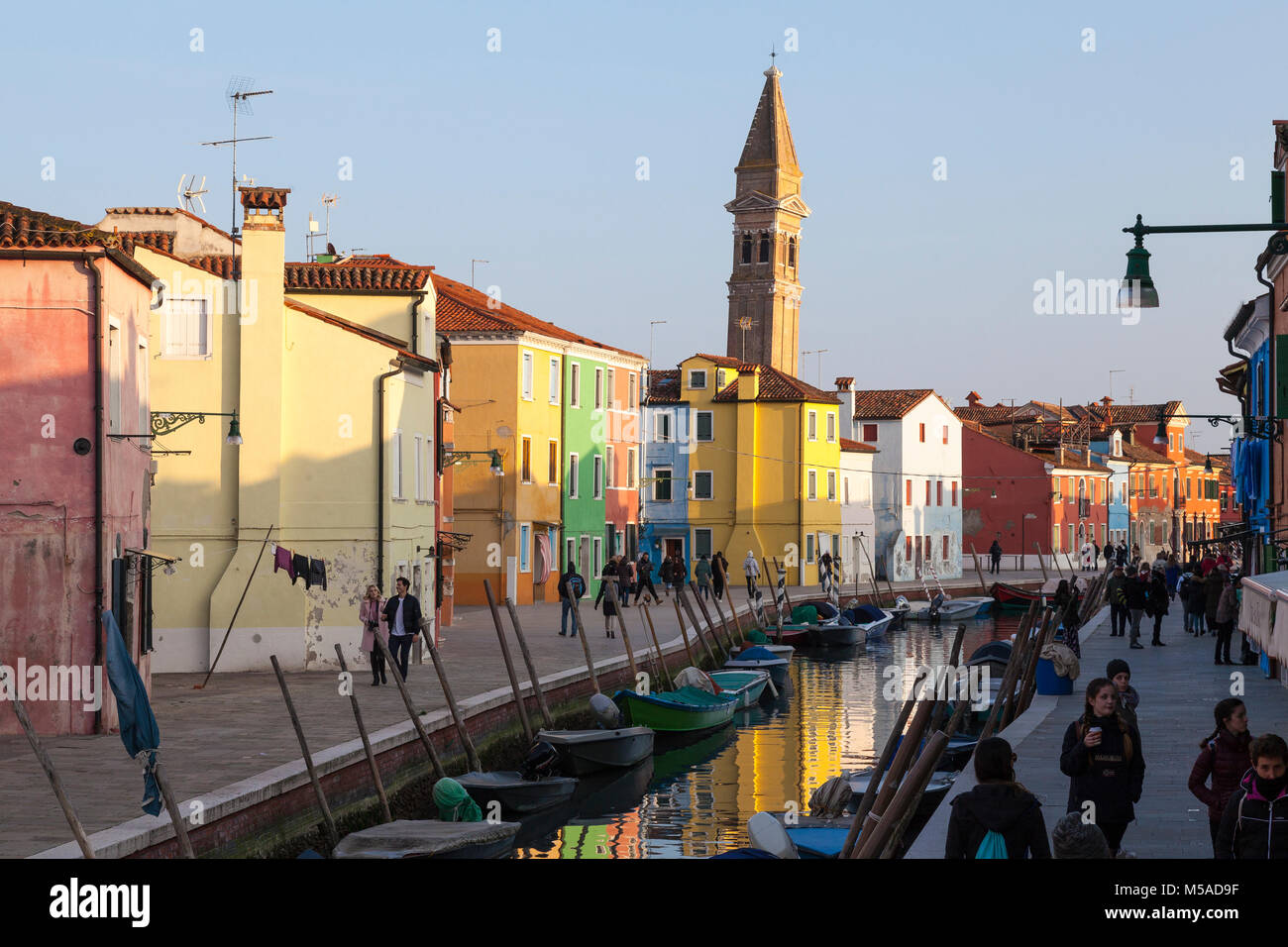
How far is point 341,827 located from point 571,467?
112ft

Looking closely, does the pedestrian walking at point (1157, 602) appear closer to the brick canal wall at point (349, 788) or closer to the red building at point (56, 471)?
the brick canal wall at point (349, 788)

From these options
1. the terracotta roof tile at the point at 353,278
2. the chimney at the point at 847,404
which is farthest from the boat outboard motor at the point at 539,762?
the chimney at the point at 847,404

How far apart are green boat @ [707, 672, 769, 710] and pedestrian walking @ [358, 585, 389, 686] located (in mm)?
8033

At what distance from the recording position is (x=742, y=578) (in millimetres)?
60938

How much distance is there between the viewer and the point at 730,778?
925 inches

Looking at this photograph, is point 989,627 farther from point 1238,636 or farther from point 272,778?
point 272,778

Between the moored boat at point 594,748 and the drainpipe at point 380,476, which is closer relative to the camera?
the moored boat at point 594,748

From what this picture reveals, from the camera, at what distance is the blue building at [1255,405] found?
27875 millimetres

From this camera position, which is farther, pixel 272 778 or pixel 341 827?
pixel 341 827

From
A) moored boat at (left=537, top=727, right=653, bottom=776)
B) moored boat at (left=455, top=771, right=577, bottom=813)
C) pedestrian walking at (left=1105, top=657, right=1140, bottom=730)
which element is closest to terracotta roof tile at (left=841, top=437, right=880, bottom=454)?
moored boat at (left=537, top=727, right=653, bottom=776)

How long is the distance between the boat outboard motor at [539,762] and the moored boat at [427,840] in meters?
3.73

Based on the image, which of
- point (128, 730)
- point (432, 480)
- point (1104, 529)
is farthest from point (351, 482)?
point (1104, 529)

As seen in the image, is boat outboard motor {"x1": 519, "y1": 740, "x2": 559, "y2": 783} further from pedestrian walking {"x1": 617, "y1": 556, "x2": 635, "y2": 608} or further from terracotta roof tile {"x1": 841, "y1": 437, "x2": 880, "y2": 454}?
terracotta roof tile {"x1": 841, "y1": 437, "x2": 880, "y2": 454}

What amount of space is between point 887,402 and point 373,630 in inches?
2032
